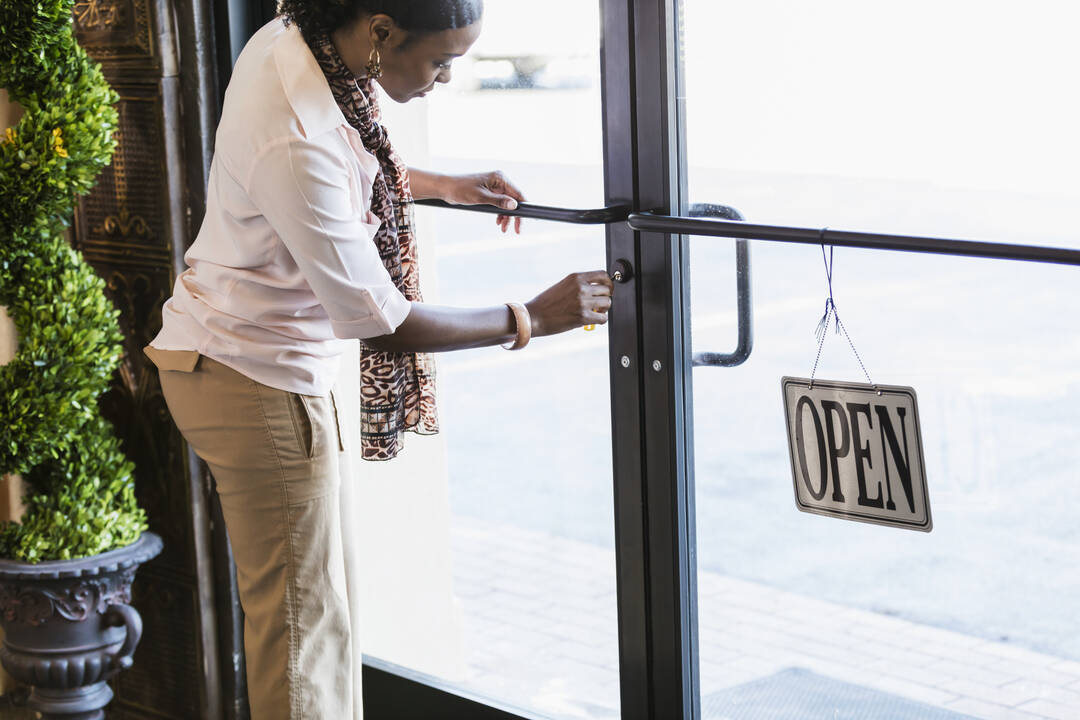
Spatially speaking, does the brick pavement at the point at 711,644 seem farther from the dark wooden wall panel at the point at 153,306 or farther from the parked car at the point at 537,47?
the parked car at the point at 537,47

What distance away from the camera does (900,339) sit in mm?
1810

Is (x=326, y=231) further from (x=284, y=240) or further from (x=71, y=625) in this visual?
(x=71, y=625)

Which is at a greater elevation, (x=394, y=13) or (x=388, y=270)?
(x=394, y=13)

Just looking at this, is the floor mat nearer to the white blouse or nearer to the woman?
the woman

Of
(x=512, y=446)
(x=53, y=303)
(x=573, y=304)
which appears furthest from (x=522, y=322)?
(x=53, y=303)

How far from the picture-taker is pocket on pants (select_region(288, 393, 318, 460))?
2.00 metres

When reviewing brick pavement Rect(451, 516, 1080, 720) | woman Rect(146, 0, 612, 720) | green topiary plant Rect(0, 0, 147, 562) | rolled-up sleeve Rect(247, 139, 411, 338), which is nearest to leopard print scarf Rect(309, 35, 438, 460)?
woman Rect(146, 0, 612, 720)

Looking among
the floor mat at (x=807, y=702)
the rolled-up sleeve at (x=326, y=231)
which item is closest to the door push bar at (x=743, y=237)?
the rolled-up sleeve at (x=326, y=231)

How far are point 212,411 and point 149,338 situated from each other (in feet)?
2.36

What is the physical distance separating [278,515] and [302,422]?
154mm

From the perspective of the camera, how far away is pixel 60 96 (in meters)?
2.36

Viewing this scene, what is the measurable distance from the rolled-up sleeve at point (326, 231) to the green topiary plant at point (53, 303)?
72cm

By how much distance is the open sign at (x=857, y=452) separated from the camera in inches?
66.0

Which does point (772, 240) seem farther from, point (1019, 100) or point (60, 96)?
point (60, 96)
